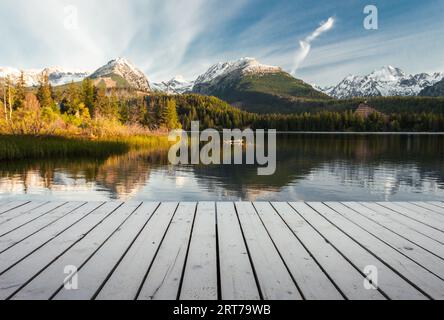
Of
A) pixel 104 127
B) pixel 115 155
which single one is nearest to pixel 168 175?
pixel 115 155

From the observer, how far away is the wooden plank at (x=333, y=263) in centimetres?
250

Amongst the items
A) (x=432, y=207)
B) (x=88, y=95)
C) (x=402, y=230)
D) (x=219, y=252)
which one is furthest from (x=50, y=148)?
(x=88, y=95)

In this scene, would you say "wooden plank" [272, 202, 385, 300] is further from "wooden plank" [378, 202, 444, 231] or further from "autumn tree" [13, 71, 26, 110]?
"autumn tree" [13, 71, 26, 110]

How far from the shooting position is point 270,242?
3.67m

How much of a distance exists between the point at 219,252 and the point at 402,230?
2514 millimetres

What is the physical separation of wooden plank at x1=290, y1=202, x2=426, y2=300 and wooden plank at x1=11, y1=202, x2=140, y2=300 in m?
2.36

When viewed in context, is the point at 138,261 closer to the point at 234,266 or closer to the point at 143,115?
the point at 234,266

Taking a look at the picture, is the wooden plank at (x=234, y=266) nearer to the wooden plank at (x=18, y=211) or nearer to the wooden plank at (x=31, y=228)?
the wooden plank at (x=31, y=228)

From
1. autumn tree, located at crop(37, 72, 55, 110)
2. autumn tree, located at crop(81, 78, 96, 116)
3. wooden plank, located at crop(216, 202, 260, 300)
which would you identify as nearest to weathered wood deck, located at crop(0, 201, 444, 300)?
wooden plank, located at crop(216, 202, 260, 300)

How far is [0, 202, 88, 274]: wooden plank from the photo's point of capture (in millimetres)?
3094

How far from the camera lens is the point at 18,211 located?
202 inches

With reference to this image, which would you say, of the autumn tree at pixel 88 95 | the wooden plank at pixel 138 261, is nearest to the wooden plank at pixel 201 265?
the wooden plank at pixel 138 261
